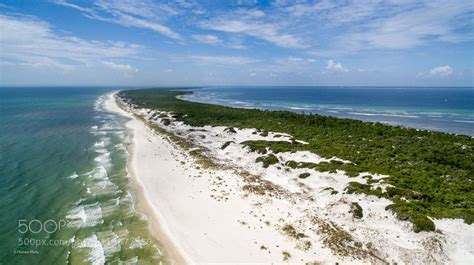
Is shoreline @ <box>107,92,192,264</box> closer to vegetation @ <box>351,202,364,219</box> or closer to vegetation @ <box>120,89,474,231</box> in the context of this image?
vegetation @ <box>351,202,364,219</box>

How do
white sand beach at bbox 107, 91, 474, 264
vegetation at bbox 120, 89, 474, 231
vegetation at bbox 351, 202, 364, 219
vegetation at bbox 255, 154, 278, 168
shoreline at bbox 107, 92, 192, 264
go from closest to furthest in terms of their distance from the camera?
white sand beach at bbox 107, 91, 474, 264 < shoreline at bbox 107, 92, 192, 264 < vegetation at bbox 120, 89, 474, 231 < vegetation at bbox 351, 202, 364, 219 < vegetation at bbox 255, 154, 278, 168

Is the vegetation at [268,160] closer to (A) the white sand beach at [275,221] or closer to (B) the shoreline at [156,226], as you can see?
(A) the white sand beach at [275,221]

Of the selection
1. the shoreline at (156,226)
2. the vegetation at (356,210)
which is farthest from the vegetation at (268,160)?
the shoreline at (156,226)

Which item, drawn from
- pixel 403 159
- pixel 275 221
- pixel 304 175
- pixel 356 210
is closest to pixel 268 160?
pixel 304 175

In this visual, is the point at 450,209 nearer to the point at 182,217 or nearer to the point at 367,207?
the point at 367,207

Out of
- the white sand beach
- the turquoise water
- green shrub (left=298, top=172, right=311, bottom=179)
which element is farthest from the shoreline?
green shrub (left=298, top=172, right=311, bottom=179)

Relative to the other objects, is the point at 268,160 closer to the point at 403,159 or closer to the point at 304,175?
the point at 304,175
